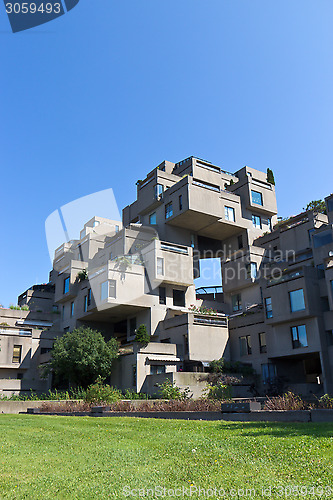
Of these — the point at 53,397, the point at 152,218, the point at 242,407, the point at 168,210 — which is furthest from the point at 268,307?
the point at 242,407

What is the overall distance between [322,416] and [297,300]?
21.5 metres

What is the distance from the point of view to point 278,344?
1344 inches

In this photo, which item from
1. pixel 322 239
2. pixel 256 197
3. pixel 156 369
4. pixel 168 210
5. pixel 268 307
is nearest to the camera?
pixel 156 369

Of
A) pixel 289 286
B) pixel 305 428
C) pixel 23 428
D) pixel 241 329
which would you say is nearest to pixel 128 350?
pixel 241 329

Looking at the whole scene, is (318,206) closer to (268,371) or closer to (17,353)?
(268,371)

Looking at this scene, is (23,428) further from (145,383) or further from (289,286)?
(289,286)

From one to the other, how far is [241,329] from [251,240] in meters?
13.5

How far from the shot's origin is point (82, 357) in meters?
34.6

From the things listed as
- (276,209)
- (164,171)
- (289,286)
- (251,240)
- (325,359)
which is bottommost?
(325,359)

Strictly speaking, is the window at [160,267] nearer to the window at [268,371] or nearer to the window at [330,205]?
the window at [268,371]

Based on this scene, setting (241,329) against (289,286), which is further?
(241,329)

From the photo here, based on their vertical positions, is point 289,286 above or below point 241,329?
above

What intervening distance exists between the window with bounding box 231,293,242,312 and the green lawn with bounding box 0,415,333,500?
34.7m

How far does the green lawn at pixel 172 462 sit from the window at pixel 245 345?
2745cm
